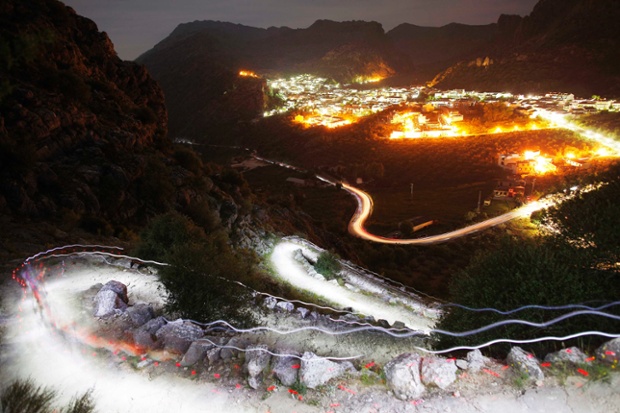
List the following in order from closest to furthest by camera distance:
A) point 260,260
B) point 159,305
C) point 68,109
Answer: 1. point 159,305
2. point 260,260
3. point 68,109

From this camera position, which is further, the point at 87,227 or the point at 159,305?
the point at 87,227

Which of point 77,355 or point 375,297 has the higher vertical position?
point 77,355

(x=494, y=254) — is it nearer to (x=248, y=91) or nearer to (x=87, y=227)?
(x=87, y=227)

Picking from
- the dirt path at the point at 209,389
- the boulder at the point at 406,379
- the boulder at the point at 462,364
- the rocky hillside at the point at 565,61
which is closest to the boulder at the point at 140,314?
the dirt path at the point at 209,389

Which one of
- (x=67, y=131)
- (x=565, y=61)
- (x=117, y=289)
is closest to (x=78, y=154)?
(x=67, y=131)

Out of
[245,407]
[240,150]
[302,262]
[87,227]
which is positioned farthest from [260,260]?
[240,150]

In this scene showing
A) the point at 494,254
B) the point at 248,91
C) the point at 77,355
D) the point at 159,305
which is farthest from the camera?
the point at 248,91

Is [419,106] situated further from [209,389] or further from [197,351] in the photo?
[209,389]

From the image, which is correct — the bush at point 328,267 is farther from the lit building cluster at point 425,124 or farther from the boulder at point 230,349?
the lit building cluster at point 425,124
